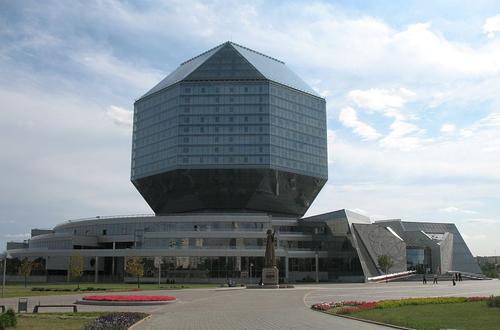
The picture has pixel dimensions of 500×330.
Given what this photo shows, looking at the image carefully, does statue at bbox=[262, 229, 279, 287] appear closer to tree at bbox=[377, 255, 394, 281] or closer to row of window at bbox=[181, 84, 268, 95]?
tree at bbox=[377, 255, 394, 281]

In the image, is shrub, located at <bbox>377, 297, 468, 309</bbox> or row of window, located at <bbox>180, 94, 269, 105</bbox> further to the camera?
row of window, located at <bbox>180, 94, 269, 105</bbox>

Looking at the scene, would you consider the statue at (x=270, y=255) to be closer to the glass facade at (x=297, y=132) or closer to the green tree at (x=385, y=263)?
the green tree at (x=385, y=263)

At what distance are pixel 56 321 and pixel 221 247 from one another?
7769 cm

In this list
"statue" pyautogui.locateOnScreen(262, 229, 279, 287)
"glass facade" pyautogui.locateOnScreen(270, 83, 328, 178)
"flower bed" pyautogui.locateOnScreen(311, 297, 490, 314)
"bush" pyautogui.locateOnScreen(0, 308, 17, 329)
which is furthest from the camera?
"glass facade" pyautogui.locateOnScreen(270, 83, 328, 178)

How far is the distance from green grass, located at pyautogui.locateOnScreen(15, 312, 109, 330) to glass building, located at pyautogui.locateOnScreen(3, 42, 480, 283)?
69.0m

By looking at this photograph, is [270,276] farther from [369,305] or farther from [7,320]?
[7,320]

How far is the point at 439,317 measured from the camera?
1057 inches

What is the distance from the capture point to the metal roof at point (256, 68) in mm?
135375

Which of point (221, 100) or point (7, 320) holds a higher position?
point (221, 100)

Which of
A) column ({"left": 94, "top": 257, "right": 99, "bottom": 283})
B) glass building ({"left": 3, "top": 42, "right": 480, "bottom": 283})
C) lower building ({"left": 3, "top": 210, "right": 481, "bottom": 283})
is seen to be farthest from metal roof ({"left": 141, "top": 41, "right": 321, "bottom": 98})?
column ({"left": 94, "top": 257, "right": 99, "bottom": 283})

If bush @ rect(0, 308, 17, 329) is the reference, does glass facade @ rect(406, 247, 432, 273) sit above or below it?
above

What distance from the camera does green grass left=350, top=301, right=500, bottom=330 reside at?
23.1 metres

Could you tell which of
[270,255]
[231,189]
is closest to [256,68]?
[231,189]

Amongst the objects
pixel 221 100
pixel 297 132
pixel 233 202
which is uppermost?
pixel 221 100
